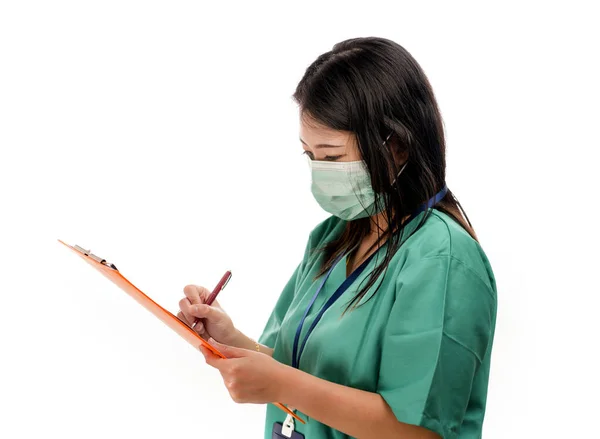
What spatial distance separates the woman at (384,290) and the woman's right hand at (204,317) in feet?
0.51

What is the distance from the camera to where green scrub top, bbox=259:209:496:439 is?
3.85 ft

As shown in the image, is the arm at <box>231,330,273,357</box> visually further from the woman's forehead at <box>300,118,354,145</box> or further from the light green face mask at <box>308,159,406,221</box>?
the woman's forehead at <box>300,118,354,145</box>

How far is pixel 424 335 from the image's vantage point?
1172 millimetres

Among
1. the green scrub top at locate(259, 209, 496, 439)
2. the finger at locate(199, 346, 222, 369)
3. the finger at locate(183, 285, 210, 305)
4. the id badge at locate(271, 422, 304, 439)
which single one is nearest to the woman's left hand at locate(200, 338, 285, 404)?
the finger at locate(199, 346, 222, 369)

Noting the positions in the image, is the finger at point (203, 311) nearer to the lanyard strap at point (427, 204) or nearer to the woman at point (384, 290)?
the woman at point (384, 290)

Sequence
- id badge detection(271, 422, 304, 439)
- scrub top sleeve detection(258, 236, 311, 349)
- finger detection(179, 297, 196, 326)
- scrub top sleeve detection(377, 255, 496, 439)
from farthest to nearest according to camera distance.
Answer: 1. scrub top sleeve detection(258, 236, 311, 349)
2. finger detection(179, 297, 196, 326)
3. id badge detection(271, 422, 304, 439)
4. scrub top sleeve detection(377, 255, 496, 439)

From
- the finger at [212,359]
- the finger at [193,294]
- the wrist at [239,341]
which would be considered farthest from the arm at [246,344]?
the finger at [212,359]

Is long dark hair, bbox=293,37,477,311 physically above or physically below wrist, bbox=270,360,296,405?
above

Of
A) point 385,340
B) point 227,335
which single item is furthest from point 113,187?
point 385,340

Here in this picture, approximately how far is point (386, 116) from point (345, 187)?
14 cm

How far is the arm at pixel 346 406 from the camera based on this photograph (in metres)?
1.20

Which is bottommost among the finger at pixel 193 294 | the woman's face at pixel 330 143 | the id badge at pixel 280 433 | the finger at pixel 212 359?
the id badge at pixel 280 433

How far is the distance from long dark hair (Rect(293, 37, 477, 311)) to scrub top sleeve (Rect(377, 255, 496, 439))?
11 centimetres

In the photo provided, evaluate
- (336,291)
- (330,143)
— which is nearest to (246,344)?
(336,291)
